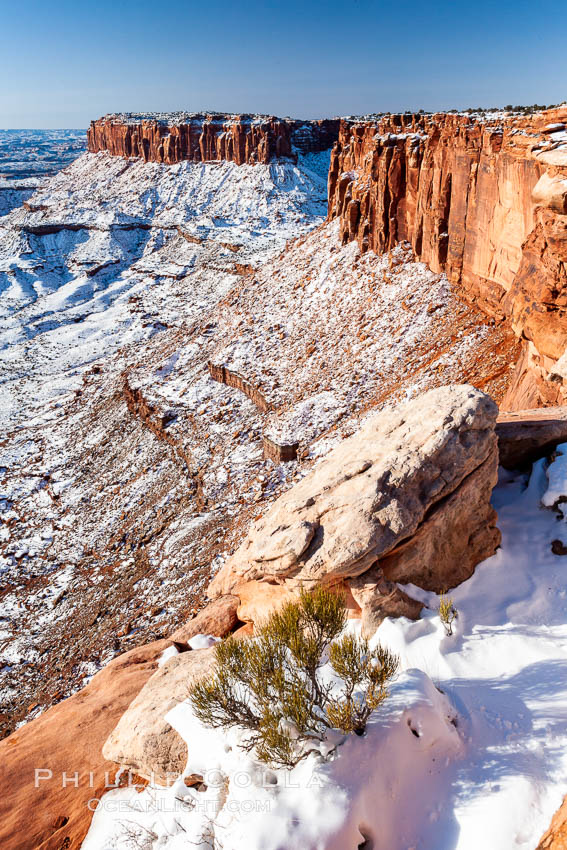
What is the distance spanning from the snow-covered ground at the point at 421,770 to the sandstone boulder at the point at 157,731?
0.29 m

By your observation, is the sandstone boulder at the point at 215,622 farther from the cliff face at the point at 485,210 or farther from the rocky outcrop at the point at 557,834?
the cliff face at the point at 485,210

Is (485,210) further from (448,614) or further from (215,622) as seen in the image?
(215,622)

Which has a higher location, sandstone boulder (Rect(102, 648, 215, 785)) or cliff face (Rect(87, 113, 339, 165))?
cliff face (Rect(87, 113, 339, 165))

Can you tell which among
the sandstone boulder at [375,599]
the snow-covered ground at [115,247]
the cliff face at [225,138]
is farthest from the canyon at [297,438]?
the cliff face at [225,138]

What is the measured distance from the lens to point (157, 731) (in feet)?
26.8

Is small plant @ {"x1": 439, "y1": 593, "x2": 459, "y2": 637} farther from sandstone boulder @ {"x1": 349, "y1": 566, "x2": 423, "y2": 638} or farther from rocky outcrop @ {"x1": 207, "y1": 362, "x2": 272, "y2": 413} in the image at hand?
rocky outcrop @ {"x1": 207, "y1": 362, "x2": 272, "y2": 413}

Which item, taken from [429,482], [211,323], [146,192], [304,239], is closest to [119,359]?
[211,323]

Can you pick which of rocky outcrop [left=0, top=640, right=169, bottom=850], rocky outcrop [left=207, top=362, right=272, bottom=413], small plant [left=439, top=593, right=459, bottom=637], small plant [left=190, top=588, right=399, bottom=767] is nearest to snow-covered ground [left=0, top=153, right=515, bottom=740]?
rocky outcrop [left=207, top=362, right=272, bottom=413]

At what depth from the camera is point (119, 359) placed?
44.5 meters

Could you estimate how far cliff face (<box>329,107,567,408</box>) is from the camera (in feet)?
48.3

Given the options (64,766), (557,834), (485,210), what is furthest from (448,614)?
(485,210)

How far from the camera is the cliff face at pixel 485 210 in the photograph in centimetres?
1473

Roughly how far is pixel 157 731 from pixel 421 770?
426 centimetres

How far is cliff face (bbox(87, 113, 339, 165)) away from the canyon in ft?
130
